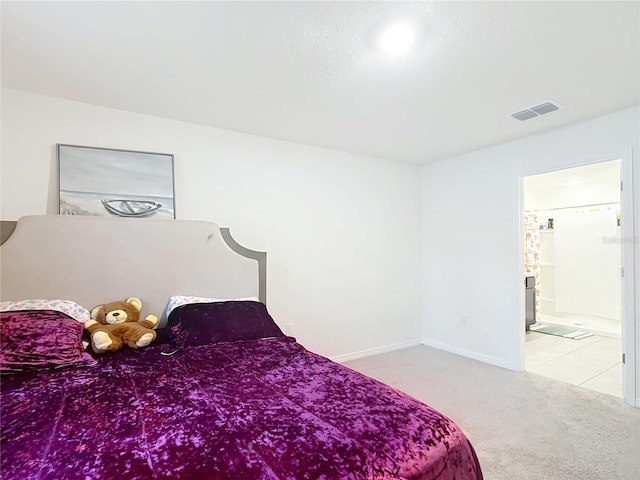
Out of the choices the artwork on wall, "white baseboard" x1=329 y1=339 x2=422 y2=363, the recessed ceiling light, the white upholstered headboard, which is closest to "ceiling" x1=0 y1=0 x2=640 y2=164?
the recessed ceiling light

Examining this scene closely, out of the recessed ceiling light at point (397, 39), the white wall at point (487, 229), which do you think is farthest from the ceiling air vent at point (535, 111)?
the recessed ceiling light at point (397, 39)

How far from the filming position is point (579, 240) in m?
5.82

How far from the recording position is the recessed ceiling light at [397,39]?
1749 millimetres

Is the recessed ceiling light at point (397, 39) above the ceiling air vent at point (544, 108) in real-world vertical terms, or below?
above

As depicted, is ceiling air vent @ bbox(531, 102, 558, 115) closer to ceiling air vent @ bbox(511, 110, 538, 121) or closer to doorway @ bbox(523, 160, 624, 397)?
ceiling air vent @ bbox(511, 110, 538, 121)

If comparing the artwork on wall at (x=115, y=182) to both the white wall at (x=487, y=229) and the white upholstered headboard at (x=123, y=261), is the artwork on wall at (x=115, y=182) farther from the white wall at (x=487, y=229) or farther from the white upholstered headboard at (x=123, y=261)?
the white wall at (x=487, y=229)

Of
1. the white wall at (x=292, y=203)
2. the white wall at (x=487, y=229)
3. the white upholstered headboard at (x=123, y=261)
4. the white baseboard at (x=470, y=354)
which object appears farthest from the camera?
the white baseboard at (x=470, y=354)

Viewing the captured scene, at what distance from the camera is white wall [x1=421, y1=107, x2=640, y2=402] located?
307cm

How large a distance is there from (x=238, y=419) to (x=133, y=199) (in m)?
2.17

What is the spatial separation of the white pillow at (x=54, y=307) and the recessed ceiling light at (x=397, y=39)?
2527 mm

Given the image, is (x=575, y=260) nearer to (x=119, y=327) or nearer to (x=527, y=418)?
(x=527, y=418)

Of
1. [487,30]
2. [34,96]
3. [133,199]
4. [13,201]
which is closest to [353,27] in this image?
[487,30]

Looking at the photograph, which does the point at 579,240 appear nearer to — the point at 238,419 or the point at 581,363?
the point at 581,363

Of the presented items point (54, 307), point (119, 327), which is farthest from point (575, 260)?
point (54, 307)
